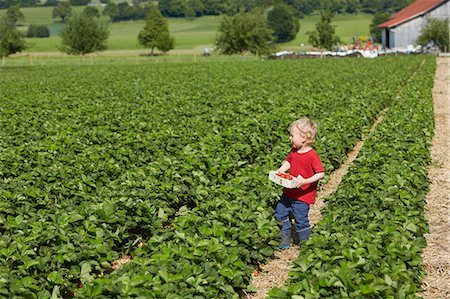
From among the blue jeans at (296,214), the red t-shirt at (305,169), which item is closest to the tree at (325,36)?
the blue jeans at (296,214)

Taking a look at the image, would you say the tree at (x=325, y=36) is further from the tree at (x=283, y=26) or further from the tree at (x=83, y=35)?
the tree at (x=283, y=26)

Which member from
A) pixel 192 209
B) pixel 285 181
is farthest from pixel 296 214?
pixel 192 209

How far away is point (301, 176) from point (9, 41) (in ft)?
213

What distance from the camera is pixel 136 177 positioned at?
29.7 feet

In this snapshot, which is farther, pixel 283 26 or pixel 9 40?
pixel 283 26

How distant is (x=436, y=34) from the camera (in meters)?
74.6

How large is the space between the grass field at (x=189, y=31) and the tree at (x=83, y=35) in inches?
1032

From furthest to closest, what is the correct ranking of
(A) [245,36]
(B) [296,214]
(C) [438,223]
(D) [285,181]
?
(A) [245,36] < (C) [438,223] < (B) [296,214] < (D) [285,181]

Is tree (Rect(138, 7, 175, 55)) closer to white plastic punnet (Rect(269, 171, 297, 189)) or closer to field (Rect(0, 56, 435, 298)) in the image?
field (Rect(0, 56, 435, 298))

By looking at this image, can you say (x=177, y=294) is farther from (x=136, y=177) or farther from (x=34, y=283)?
(x=136, y=177)

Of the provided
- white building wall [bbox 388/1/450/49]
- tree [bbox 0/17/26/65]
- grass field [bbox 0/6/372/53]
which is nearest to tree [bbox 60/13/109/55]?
tree [bbox 0/17/26/65]

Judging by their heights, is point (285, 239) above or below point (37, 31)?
below

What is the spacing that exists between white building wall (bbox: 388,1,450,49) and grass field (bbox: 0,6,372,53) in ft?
66.9

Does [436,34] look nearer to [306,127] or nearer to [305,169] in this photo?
[305,169]
